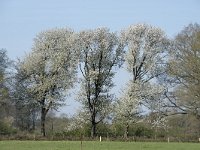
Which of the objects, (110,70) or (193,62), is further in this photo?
(110,70)

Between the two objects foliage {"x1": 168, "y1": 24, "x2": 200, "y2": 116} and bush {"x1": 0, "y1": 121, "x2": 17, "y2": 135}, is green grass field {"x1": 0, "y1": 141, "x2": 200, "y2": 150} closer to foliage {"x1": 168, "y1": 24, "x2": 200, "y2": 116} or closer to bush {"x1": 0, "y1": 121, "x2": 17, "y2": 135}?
foliage {"x1": 168, "y1": 24, "x2": 200, "y2": 116}

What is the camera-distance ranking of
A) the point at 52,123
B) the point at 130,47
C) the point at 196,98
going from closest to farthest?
the point at 196,98
the point at 130,47
the point at 52,123

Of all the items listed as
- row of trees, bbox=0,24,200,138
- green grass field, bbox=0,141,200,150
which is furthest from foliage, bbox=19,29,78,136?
green grass field, bbox=0,141,200,150

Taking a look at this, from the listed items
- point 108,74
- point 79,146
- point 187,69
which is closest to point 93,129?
point 108,74

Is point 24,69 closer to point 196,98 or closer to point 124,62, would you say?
point 124,62

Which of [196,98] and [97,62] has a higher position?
[97,62]

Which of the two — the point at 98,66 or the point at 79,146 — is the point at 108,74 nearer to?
the point at 98,66

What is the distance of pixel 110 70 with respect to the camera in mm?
50750

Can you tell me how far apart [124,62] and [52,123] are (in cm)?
2487

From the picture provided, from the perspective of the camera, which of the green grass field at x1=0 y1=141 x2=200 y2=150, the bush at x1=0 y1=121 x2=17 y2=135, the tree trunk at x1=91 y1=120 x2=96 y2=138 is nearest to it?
the green grass field at x1=0 y1=141 x2=200 y2=150

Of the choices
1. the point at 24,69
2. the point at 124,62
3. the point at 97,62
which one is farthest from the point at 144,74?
the point at 24,69

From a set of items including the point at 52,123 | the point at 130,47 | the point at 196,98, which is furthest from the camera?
the point at 52,123

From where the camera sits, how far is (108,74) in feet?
166

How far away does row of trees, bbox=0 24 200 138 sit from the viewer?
4703 centimetres
